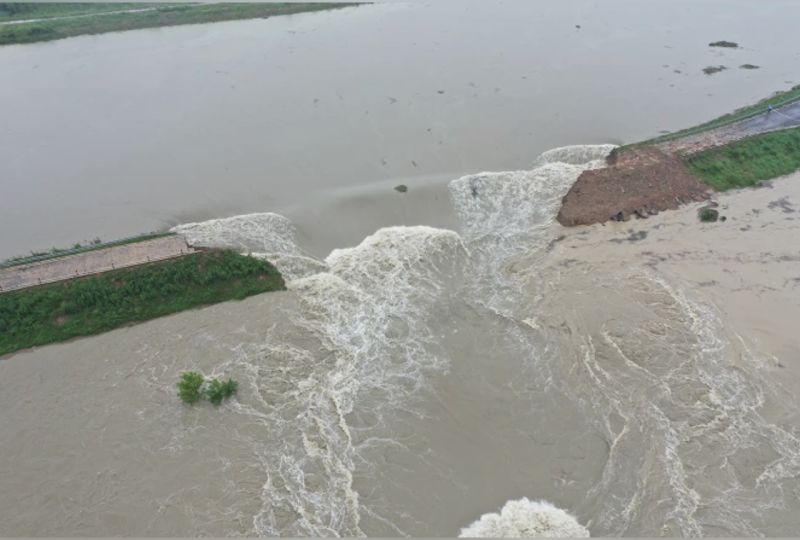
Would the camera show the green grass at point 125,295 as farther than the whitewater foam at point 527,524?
Yes

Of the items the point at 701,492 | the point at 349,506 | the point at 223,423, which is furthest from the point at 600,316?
the point at 223,423

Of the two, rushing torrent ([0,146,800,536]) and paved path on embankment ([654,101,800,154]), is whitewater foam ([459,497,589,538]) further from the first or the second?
paved path on embankment ([654,101,800,154])

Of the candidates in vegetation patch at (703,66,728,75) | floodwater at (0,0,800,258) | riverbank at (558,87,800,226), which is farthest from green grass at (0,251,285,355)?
vegetation patch at (703,66,728,75)

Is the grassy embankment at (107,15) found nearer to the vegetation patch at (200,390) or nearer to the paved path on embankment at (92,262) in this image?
the paved path on embankment at (92,262)

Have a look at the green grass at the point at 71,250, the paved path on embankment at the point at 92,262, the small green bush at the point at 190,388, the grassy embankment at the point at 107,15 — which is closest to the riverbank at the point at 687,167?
the small green bush at the point at 190,388

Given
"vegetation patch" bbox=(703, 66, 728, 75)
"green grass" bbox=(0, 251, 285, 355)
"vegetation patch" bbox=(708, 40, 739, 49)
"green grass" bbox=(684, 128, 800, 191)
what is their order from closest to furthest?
1. "green grass" bbox=(0, 251, 285, 355)
2. "green grass" bbox=(684, 128, 800, 191)
3. "vegetation patch" bbox=(703, 66, 728, 75)
4. "vegetation patch" bbox=(708, 40, 739, 49)

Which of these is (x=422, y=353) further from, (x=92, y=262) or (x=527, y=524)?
(x=92, y=262)
